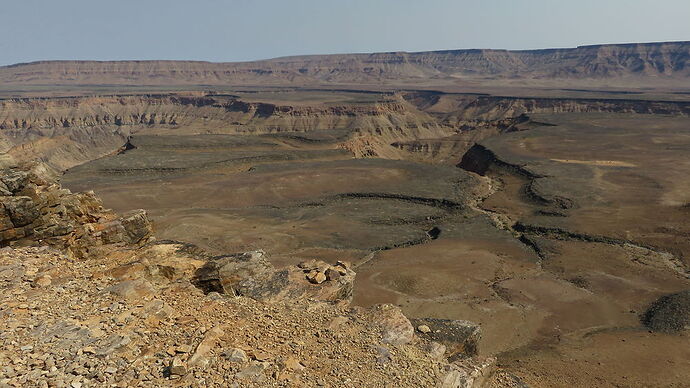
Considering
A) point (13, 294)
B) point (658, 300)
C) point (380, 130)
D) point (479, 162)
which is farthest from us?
point (380, 130)

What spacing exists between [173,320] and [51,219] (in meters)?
9.10

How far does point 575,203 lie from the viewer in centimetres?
5738

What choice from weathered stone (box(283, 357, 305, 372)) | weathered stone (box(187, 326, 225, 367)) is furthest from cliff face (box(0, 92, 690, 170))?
weathered stone (box(283, 357, 305, 372))

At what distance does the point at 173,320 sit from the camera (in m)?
14.5

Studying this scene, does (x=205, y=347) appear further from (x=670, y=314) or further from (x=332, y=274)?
(x=670, y=314)

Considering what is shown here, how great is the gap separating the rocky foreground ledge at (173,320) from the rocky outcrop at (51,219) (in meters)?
0.05

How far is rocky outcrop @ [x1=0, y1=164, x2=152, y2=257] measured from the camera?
18344 mm

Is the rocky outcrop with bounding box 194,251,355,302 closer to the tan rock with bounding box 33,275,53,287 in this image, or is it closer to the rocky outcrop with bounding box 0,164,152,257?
the tan rock with bounding box 33,275,53,287

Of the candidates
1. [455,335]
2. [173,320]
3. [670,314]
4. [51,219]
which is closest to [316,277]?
[455,335]

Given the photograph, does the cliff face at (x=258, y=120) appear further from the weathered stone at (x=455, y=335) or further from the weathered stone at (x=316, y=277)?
the weathered stone at (x=455, y=335)

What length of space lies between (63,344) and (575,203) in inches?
2293

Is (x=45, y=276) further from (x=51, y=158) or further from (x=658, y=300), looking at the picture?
(x=51, y=158)

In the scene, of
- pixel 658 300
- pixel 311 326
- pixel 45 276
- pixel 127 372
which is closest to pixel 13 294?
pixel 45 276

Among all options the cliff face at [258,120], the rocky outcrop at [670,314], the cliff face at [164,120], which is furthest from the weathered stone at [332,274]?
the cliff face at [164,120]
